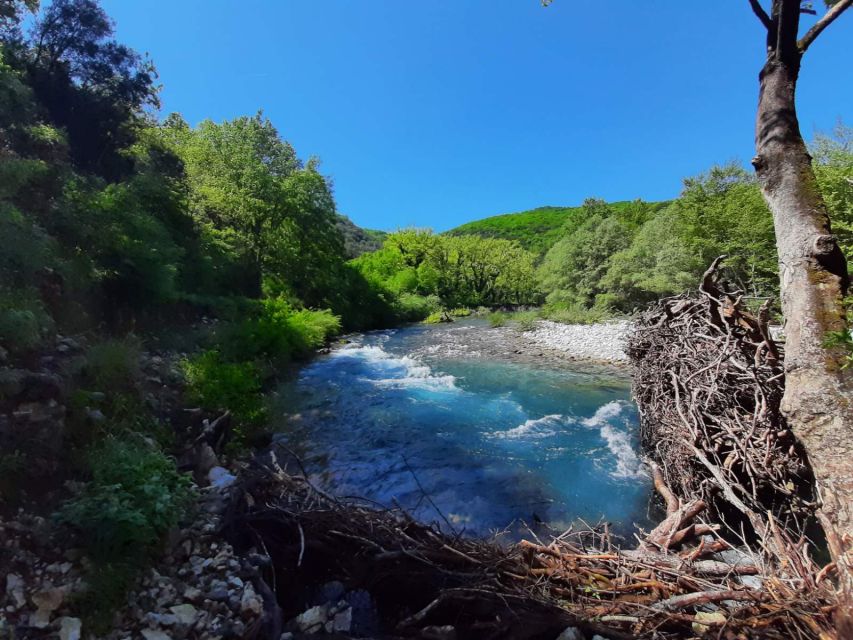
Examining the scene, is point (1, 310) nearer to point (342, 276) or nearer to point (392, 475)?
point (392, 475)

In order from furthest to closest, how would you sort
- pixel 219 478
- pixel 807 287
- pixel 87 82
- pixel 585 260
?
pixel 585 260 < pixel 87 82 < pixel 219 478 < pixel 807 287

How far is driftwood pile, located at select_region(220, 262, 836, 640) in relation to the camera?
236 cm

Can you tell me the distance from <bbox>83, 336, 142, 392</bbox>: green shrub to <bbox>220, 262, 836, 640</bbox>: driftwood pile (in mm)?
2453

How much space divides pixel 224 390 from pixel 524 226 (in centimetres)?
10218

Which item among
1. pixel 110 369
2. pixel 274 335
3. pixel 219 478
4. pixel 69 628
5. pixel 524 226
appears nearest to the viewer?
pixel 69 628

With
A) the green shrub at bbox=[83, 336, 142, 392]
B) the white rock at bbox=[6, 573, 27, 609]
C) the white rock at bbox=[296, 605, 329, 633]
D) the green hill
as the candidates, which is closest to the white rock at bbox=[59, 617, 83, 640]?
the white rock at bbox=[6, 573, 27, 609]

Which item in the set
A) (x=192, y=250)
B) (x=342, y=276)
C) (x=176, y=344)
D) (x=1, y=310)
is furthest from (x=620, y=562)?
(x=342, y=276)

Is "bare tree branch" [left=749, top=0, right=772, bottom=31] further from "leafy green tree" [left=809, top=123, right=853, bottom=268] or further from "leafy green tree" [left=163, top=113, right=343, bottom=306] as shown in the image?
"leafy green tree" [left=163, top=113, right=343, bottom=306]

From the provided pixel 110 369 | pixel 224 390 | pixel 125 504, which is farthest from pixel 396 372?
pixel 125 504

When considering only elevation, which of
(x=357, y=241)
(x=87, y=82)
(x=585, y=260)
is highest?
(x=357, y=241)

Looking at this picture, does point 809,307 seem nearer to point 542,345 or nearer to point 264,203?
point 542,345

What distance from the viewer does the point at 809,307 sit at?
7.93 feet

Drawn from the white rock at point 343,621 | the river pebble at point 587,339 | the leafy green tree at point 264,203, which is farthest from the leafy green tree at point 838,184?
the leafy green tree at point 264,203

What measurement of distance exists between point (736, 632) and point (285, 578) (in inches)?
123
